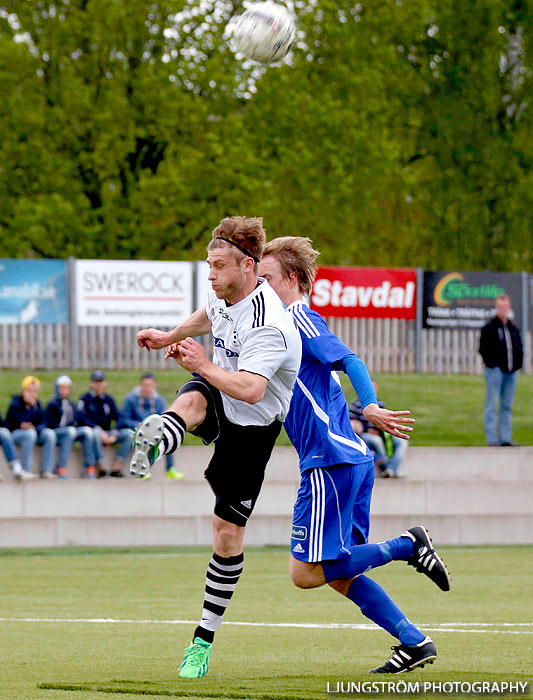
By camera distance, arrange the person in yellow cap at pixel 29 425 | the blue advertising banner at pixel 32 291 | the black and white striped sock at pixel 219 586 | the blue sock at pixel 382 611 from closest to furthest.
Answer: the blue sock at pixel 382 611 < the black and white striped sock at pixel 219 586 < the person in yellow cap at pixel 29 425 < the blue advertising banner at pixel 32 291

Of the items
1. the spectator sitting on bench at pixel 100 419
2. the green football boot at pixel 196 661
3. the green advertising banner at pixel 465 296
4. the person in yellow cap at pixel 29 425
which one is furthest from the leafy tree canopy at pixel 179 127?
the green football boot at pixel 196 661

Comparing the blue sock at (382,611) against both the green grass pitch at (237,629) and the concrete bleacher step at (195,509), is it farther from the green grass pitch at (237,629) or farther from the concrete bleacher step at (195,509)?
the concrete bleacher step at (195,509)

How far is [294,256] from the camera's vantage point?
22.0 feet

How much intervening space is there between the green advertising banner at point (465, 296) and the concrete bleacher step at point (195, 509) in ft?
20.1

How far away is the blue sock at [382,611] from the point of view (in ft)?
20.4

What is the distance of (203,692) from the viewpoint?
5602mm

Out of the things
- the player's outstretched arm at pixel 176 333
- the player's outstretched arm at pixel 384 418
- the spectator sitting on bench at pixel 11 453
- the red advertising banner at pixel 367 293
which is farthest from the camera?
the red advertising banner at pixel 367 293

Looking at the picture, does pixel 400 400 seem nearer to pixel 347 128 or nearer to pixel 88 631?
pixel 347 128

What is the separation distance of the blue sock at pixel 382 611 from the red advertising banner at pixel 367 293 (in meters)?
16.9

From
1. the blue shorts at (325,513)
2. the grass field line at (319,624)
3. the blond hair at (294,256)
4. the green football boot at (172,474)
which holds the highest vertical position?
the blond hair at (294,256)

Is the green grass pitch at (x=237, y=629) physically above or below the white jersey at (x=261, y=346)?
below

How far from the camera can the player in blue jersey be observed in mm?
6203

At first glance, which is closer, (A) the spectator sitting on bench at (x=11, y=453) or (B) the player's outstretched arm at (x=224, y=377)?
(B) the player's outstretched arm at (x=224, y=377)

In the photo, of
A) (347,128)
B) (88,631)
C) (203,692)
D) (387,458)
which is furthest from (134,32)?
(203,692)
